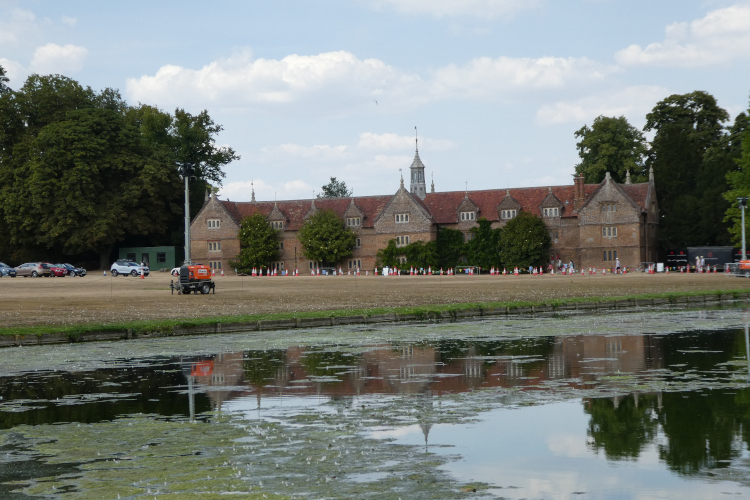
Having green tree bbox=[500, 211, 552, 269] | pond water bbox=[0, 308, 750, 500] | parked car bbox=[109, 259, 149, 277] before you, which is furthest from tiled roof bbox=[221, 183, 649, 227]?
pond water bbox=[0, 308, 750, 500]

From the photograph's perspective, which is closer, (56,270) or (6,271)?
(56,270)

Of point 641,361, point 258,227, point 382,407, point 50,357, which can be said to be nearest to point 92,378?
point 50,357

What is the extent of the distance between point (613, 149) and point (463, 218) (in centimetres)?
1864

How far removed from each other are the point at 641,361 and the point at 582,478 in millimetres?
8059

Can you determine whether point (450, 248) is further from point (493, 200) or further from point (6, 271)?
point (6, 271)

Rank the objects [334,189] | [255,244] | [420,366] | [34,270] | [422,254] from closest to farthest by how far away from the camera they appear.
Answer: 1. [420,366]
2. [34,270]
3. [422,254]
4. [255,244]
5. [334,189]

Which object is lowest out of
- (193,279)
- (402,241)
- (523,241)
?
(193,279)

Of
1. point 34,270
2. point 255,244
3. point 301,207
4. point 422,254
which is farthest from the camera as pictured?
point 301,207

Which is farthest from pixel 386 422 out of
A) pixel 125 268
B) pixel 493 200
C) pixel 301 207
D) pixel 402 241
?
pixel 301 207

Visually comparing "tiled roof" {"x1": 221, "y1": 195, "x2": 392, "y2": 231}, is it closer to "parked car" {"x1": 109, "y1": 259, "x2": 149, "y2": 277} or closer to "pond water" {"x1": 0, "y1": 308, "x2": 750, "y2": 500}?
"parked car" {"x1": 109, "y1": 259, "x2": 149, "y2": 277}

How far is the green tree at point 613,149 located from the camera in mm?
96938

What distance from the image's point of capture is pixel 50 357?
18.2 metres

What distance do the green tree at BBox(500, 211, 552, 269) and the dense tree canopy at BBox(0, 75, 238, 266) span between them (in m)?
35.7

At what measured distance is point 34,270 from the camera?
84.3m
